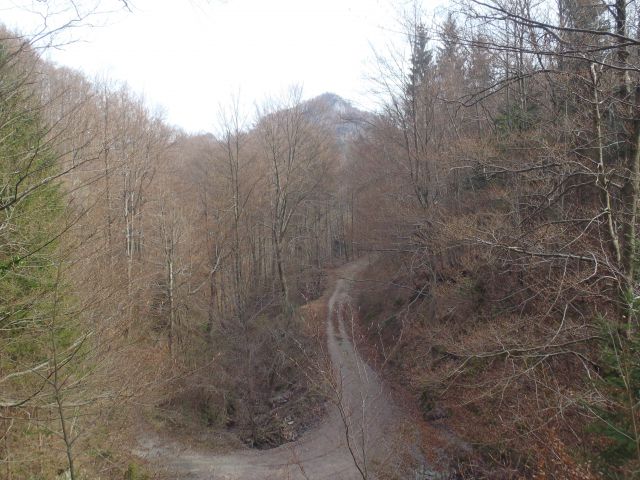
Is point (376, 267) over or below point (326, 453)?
over

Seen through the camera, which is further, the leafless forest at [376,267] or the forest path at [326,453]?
the forest path at [326,453]

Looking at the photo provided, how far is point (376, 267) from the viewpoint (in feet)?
82.8

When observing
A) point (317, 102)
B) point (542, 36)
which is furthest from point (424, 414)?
point (317, 102)

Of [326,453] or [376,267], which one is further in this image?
[376,267]

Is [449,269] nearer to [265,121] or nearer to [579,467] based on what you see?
[579,467]

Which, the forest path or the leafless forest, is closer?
the leafless forest

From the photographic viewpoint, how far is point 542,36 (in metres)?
3.84

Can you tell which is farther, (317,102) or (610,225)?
(317,102)

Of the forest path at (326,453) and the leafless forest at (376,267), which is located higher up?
the leafless forest at (376,267)

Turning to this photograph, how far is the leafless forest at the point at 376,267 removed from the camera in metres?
4.86

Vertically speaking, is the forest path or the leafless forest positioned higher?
the leafless forest

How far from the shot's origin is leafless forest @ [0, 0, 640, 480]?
4855mm

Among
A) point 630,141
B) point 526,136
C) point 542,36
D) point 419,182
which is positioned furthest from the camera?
point 419,182

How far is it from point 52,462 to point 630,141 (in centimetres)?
1115
